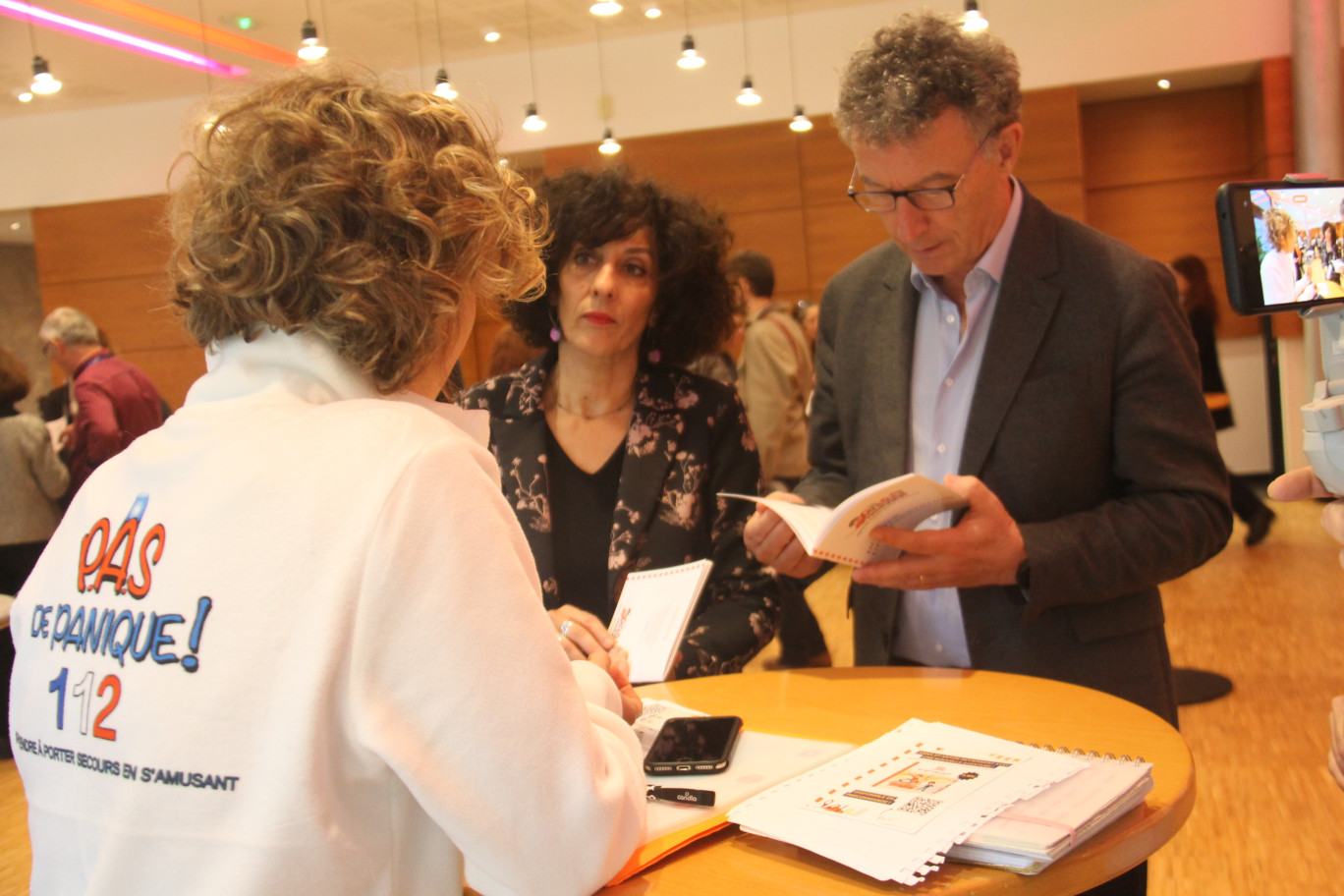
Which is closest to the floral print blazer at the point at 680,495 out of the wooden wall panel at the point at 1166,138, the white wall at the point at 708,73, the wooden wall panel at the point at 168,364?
the white wall at the point at 708,73

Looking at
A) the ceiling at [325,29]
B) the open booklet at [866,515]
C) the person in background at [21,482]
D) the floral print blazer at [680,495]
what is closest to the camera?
the open booklet at [866,515]

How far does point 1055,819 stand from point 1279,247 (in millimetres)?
674

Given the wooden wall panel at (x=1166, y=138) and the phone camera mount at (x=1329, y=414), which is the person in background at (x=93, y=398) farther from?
the wooden wall panel at (x=1166, y=138)

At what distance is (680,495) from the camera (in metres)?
2.14

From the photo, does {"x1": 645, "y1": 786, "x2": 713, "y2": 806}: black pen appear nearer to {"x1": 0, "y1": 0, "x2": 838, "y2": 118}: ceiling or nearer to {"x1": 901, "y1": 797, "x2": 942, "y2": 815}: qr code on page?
{"x1": 901, "y1": 797, "x2": 942, "y2": 815}: qr code on page

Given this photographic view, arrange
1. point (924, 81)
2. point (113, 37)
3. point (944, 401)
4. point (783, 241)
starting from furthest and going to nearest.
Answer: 1. point (783, 241)
2. point (113, 37)
3. point (944, 401)
4. point (924, 81)

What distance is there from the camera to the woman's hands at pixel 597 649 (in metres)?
1.33

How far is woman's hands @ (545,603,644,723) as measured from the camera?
133 centimetres

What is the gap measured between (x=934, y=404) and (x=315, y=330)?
1.23 meters

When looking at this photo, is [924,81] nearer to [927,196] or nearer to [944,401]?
[927,196]

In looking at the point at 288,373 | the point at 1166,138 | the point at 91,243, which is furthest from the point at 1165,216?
the point at 91,243

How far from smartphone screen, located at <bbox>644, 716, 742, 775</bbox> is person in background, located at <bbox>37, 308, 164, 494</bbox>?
4931mm

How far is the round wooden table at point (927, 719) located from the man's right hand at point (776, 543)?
0.18 metres

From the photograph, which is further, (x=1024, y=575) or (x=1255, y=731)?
(x=1255, y=731)
